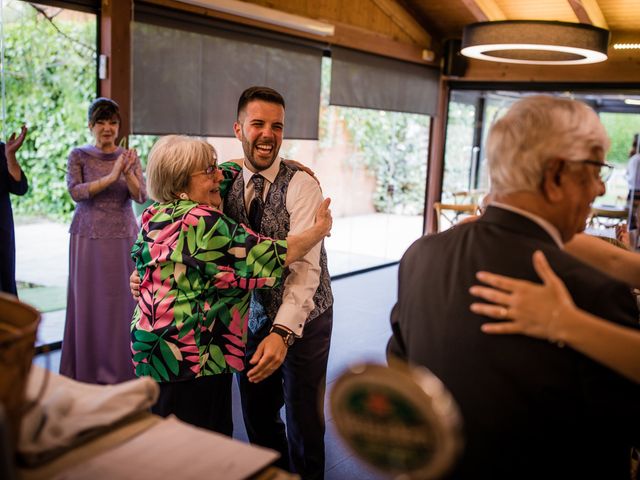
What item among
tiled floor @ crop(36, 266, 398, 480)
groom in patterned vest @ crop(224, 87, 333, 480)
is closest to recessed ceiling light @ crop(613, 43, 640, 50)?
tiled floor @ crop(36, 266, 398, 480)

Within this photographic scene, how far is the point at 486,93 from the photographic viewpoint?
29.0 ft

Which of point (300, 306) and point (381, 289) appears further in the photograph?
point (381, 289)

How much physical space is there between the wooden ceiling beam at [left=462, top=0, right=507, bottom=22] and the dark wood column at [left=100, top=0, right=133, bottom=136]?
13.2ft

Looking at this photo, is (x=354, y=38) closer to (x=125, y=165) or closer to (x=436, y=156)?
(x=436, y=156)

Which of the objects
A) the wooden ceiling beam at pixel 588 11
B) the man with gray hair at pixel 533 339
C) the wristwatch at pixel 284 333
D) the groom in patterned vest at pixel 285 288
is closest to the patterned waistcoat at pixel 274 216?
the groom in patterned vest at pixel 285 288

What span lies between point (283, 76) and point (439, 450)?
213 inches

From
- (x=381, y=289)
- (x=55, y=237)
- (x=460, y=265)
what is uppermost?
(x=460, y=265)

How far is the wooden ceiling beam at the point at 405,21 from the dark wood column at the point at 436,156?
63 cm

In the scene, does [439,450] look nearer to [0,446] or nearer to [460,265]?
[460,265]

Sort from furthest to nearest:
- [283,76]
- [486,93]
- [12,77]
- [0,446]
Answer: [486,93] → [283,76] → [12,77] → [0,446]

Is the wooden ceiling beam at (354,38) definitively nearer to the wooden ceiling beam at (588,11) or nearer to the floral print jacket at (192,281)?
the wooden ceiling beam at (588,11)

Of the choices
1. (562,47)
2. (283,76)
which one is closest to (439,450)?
(562,47)

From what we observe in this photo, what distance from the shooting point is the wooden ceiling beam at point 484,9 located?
7.35 m

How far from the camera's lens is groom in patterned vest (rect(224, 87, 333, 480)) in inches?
98.3
